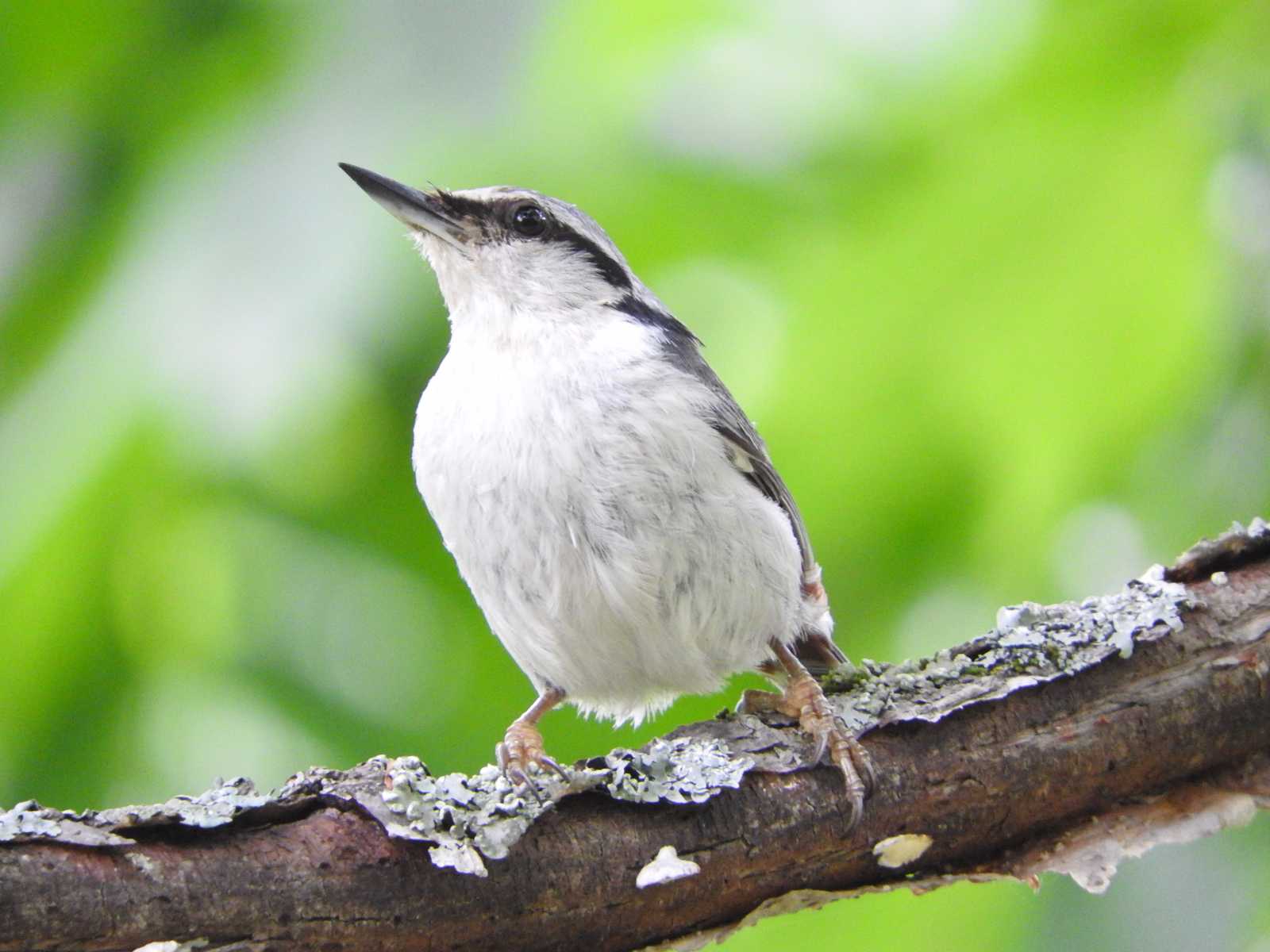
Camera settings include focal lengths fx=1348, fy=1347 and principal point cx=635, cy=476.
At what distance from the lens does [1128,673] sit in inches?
105

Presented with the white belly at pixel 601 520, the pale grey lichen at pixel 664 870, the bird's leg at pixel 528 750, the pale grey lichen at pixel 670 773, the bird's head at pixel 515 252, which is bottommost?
the pale grey lichen at pixel 664 870

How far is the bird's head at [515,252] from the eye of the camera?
342 cm

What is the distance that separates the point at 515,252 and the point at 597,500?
92 cm

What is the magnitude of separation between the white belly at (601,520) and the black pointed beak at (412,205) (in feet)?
1.34

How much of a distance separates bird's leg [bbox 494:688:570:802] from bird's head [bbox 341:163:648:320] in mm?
958

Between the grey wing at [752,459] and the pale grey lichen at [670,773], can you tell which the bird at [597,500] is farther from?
the pale grey lichen at [670,773]

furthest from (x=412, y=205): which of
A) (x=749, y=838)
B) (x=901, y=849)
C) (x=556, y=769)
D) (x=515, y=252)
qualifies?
(x=901, y=849)

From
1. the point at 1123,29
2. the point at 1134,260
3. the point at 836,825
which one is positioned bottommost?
the point at 836,825

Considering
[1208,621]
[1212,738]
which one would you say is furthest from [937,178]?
[1212,738]

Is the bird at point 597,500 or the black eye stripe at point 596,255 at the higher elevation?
the black eye stripe at point 596,255

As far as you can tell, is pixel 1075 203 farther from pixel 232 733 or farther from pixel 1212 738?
pixel 232 733

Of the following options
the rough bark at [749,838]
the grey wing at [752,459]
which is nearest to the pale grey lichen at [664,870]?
the rough bark at [749,838]

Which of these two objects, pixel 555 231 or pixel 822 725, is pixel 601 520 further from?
pixel 555 231

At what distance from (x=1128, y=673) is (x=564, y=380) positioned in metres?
1.35
